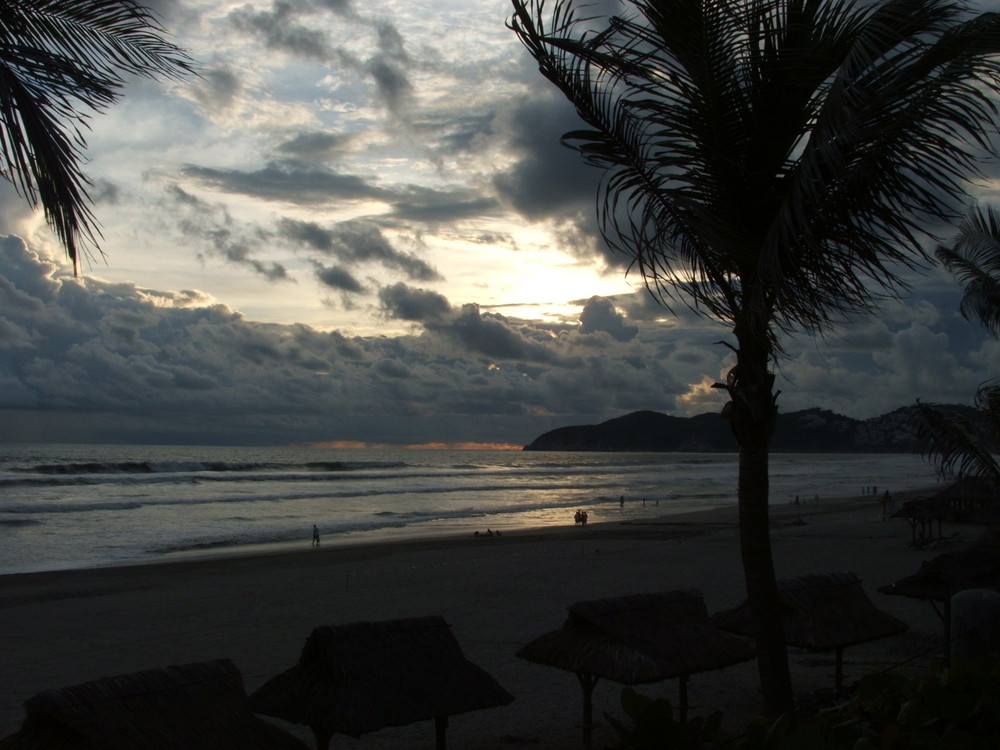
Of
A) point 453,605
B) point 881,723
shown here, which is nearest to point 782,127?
point 881,723

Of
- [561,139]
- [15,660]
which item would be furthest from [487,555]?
[561,139]

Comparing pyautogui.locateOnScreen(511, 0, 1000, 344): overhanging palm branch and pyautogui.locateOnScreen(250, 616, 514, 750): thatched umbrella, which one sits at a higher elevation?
pyautogui.locateOnScreen(511, 0, 1000, 344): overhanging palm branch

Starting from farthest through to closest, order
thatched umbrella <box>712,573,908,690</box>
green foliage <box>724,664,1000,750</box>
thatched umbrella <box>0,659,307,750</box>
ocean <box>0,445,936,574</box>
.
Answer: ocean <box>0,445,936,574</box> < thatched umbrella <box>712,573,908,690</box> < thatched umbrella <box>0,659,307,750</box> < green foliage <box>724,664,1000,750</box>

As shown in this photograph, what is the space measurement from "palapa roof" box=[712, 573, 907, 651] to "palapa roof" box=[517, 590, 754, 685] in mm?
750

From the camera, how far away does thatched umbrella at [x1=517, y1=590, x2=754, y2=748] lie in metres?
7.17

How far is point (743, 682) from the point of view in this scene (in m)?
10.7

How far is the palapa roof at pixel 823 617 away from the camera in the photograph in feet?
27.7

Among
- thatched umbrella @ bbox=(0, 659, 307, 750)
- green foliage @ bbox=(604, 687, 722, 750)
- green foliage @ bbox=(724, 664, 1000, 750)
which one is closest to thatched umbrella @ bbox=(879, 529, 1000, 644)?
thatched umbrella @ bbox=(0, 659, 307, 750)

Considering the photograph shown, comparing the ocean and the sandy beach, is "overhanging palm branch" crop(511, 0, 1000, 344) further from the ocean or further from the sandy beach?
the ocean

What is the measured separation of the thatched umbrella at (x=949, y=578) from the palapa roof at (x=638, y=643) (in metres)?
3.08

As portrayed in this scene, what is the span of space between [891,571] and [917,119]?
17972 mm

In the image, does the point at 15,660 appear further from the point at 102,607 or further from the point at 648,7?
the point at 648,7

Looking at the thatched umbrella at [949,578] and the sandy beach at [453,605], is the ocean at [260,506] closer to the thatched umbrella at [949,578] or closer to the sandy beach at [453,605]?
the sandy beach at [453,605]

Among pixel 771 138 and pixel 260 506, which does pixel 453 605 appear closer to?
pixel 771 138
